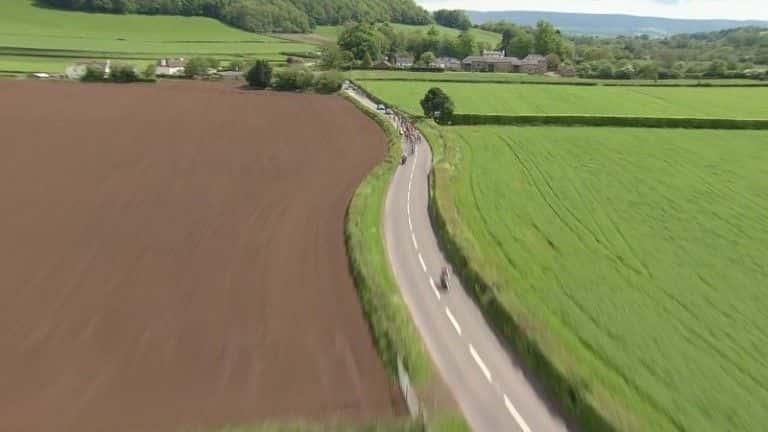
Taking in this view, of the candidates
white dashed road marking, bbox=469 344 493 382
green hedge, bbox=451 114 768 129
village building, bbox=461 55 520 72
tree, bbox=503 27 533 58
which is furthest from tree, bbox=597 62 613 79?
white dashed road marking, bbox=469 344 493 382

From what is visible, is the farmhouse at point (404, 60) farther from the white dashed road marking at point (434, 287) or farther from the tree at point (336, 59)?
the white dashed road marking at point (434, 287)

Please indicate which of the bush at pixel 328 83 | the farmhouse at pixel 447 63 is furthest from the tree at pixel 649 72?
the bush at pixel 328 83

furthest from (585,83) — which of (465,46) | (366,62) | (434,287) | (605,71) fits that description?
(434,287)

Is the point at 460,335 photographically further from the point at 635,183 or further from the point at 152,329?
the point at 635,183

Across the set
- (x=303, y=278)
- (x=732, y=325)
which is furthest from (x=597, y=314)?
(x=303, y=278)

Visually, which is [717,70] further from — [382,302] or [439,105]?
[382,302]
